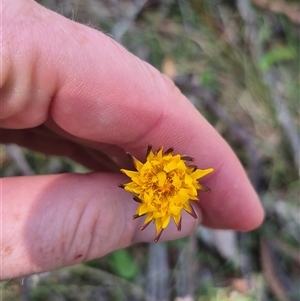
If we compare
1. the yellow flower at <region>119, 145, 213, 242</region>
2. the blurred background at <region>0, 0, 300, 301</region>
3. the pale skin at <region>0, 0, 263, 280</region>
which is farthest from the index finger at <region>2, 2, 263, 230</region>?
the blurred background at <region>0, 0, 300, 301</region>

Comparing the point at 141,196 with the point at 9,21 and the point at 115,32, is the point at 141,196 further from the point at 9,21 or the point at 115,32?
the point at 115,32

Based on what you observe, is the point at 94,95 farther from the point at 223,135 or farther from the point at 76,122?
the point at 223,135

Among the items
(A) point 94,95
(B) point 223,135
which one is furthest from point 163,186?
(B) point 223,135

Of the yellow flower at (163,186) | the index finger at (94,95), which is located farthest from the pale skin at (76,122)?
the yellow flower at (163,186)

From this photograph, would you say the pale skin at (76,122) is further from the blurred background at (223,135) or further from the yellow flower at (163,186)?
the blurred background at (223,135)

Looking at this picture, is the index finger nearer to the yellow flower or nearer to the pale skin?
the pale skin
